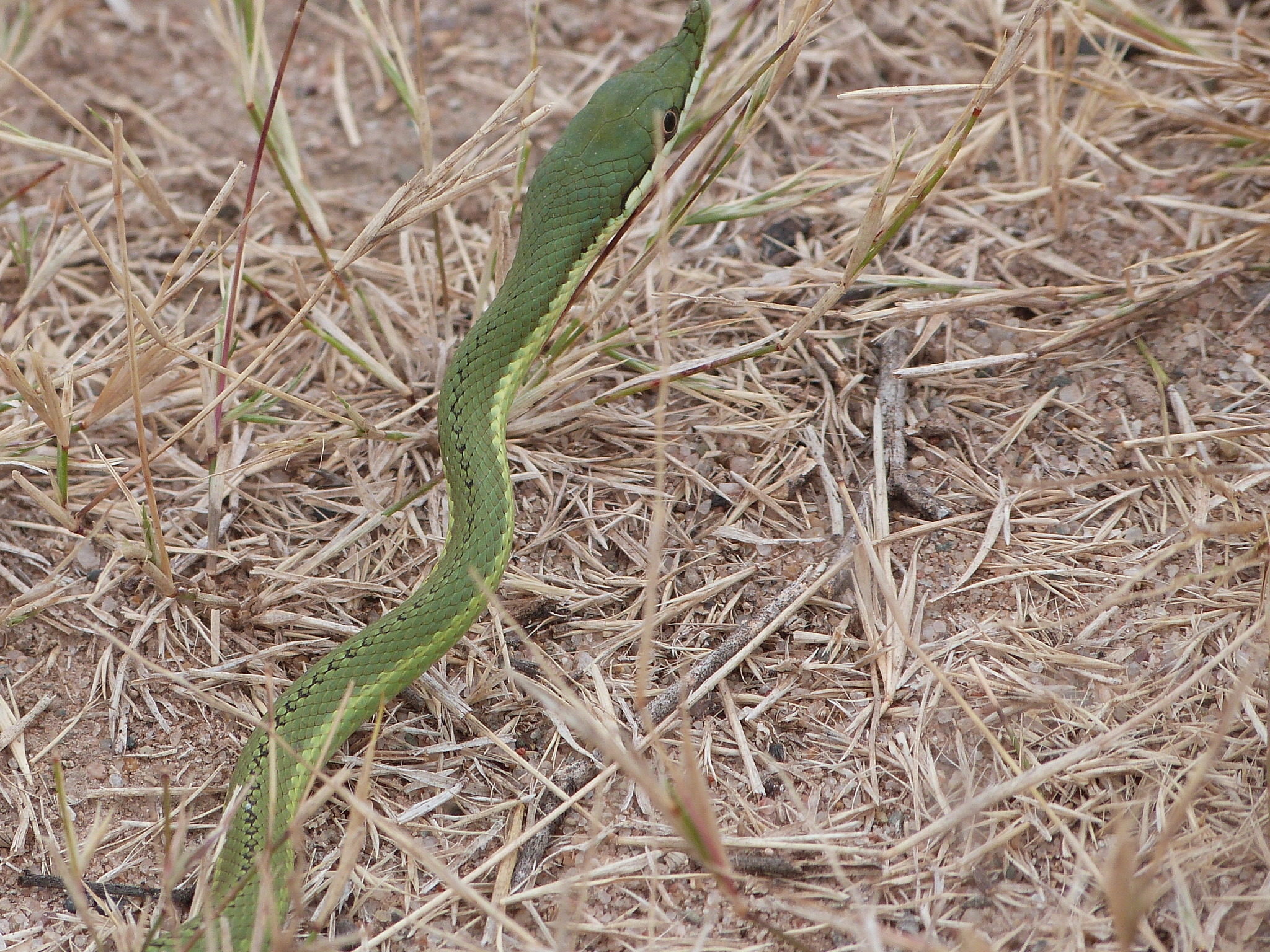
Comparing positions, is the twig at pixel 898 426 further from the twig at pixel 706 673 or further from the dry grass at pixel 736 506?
the twig at pixel 706 673

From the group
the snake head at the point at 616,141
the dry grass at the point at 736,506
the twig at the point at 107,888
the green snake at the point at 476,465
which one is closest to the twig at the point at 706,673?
the dry grass at the point at 736,506

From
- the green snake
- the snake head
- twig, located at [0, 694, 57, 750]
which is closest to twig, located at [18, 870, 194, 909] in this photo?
the green snake

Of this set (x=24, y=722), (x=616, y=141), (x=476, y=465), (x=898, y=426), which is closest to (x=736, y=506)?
(x=898, y=426)

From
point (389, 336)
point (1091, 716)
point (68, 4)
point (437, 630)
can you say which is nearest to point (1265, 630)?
point (1091, 716)

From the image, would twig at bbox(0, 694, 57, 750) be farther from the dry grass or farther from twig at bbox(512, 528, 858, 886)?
twig at bbox(512, 528, 858, 886)

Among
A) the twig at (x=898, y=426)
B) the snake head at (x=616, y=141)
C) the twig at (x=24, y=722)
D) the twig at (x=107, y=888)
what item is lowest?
the twig at (x=898, y=426)

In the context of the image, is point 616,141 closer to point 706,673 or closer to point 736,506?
point 736,506
